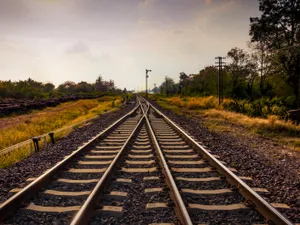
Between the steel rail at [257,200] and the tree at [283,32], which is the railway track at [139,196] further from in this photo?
the tree at [283,32]

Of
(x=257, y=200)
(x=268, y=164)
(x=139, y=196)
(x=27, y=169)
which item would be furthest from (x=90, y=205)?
(x=268, y=164)

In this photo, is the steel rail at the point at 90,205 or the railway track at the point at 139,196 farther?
the railway track at the point at 139,196

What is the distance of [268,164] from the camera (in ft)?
20.9

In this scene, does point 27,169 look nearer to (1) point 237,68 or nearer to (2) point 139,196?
(2) point 139,196

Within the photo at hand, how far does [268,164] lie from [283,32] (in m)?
29.0

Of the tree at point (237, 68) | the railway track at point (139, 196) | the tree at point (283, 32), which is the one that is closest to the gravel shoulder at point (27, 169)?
the railway track at point (139, 196)

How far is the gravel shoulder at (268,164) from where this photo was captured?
14.2ft

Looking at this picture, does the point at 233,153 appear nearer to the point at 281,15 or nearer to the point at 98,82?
the point at 281,15

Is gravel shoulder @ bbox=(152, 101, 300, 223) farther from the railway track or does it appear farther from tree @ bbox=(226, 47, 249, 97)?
tree @ bbox=(226, 47, 249, 97)

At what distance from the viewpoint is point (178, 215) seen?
354cm

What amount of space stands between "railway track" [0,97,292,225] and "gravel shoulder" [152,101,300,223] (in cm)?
41

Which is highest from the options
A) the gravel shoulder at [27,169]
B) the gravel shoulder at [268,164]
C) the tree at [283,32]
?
the tree at [283,32]

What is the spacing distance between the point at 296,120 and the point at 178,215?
491 inches

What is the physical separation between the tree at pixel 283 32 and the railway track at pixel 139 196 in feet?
89.8
